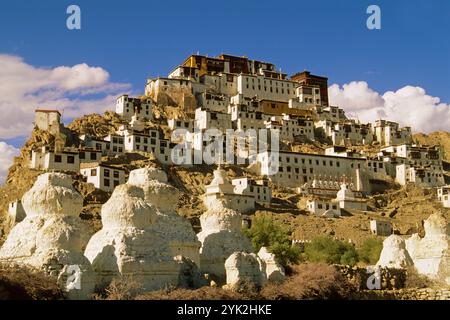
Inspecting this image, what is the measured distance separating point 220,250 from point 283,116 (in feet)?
224

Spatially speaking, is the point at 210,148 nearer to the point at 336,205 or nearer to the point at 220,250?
the point at 336,205

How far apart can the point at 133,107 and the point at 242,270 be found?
65927 millimetres

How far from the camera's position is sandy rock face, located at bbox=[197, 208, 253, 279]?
1121 inches

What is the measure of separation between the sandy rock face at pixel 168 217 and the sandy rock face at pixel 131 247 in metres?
2.37

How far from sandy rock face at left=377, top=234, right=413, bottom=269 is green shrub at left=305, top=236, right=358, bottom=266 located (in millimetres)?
14142

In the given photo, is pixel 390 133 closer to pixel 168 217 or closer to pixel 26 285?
pixel 168 217

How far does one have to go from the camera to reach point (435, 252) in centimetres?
3158

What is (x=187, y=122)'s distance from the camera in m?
88.9

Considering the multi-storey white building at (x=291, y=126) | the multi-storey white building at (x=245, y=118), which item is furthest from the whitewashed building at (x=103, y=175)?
the multi-storey white building at (x=291, y=126)

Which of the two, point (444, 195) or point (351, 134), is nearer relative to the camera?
point (444, 195)

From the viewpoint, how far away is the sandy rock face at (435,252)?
3116 cm

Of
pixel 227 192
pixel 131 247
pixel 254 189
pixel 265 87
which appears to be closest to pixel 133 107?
pixel 265 87
